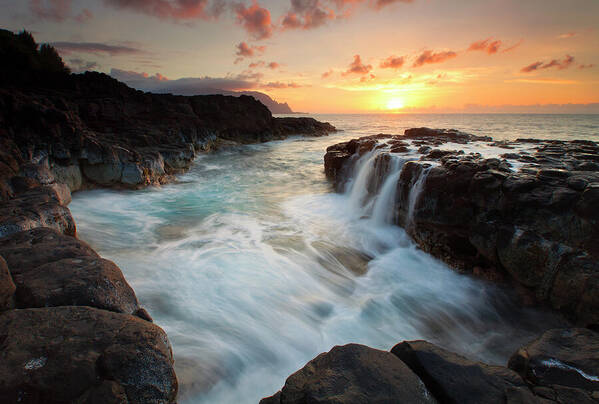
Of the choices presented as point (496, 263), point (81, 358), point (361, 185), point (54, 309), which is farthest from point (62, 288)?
point (361, 185)

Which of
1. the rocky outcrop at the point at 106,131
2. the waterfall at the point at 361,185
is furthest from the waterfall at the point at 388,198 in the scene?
the rocky outcrop at the point at 106,131

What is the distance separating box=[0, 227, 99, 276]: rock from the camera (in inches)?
115

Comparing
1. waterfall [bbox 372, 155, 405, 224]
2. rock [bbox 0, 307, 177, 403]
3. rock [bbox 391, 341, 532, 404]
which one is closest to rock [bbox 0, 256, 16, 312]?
rock [bbox 0, 307, 177, 403]

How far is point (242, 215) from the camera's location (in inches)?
352

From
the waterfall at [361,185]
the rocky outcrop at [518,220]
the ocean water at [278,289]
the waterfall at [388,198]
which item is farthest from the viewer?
the waterfall at [361,185]

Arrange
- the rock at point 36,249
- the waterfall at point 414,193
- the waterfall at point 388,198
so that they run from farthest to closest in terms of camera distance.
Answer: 1. the waterfall at point 388,198
2. the waterfall at point 414,193
3. the rock at point 36,249

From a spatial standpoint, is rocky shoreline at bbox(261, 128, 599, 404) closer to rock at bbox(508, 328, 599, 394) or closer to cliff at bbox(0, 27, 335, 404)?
rock at bbox(508, 328, 599, 394)

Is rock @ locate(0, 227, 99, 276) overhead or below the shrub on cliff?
below

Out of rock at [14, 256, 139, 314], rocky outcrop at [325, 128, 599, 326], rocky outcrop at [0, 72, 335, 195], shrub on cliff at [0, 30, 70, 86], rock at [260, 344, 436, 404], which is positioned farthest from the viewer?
shrub on cliff at [0, 30, 70, 86]

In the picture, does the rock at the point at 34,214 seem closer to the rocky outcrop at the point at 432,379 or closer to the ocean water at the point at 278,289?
the ocean water at the point at 278,289

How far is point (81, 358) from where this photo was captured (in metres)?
1.90

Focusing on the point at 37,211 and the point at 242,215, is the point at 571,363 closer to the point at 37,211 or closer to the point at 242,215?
the point at 37,211

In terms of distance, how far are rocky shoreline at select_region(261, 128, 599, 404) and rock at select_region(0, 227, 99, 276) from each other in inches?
106

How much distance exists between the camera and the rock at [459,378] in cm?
207
